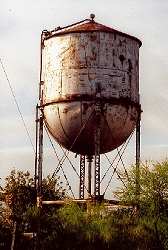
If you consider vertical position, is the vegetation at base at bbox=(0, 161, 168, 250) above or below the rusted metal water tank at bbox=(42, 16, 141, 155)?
below

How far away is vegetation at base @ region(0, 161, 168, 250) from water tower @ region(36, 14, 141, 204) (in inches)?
66.9

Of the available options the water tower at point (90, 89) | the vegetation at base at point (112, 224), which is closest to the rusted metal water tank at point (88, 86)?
the water tower at point (90, 89)

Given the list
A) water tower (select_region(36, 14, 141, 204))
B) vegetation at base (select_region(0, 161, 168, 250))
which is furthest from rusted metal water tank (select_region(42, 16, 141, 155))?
vegetation at base (select_region(0, 161, 168, 250))

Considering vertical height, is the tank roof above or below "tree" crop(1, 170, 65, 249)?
above

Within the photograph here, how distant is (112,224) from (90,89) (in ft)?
18.6

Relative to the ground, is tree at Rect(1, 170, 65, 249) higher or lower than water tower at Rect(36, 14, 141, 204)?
lower

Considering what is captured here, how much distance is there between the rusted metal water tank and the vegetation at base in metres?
2.31

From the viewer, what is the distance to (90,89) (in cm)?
2523

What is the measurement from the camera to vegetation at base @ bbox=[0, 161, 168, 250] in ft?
81.6

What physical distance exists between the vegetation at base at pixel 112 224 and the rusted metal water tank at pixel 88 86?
7.56 ft

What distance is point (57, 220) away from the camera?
27.1m

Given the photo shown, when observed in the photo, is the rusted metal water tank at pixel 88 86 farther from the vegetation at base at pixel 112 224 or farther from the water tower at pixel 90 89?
the vegetation at base at pixel 112 224

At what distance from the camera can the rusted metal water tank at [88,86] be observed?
2523 centimetres

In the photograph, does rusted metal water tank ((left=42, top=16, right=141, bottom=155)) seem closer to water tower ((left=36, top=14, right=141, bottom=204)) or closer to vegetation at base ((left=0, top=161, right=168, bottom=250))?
water tower ((left=36, top=14, right=141, bottom=204))
